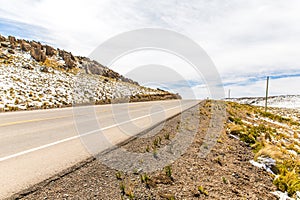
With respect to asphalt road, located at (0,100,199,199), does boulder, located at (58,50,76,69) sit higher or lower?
higher

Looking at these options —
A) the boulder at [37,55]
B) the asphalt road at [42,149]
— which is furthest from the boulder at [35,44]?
the asphalt road at [42,149]

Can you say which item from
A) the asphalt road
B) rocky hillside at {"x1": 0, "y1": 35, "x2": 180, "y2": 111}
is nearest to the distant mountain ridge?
rocky hillside at {"x1": 0, "y1": 35, "x2": 180, "y2": 111}

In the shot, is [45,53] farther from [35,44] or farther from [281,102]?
[281,102]

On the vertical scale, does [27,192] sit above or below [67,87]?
below

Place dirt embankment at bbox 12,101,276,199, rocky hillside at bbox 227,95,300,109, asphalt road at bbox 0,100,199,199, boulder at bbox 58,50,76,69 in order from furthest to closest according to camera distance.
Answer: rocky hillside at bbox 227,95,300,109 < boulder at bbox 58,50,76,69 < asphalt road at bbox 0,100,199,199 < dirt embankment at bbox 12,101,276,199

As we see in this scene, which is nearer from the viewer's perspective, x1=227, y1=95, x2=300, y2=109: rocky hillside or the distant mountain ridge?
the distant mountain ridge

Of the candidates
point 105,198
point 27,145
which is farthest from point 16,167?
point 105,198

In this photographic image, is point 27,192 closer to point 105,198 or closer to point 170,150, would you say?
point 105,198

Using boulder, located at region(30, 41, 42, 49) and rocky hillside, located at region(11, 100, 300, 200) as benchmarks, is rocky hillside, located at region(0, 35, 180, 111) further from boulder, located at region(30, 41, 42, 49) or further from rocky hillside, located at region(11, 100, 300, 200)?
rocky hillside, located at region(11, 100, 300, 200)

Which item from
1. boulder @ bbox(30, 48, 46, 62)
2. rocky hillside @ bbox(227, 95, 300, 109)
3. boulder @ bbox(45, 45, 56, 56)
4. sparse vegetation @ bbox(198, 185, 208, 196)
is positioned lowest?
sparse vegetation @ bbox(198, 185, 208, 196)

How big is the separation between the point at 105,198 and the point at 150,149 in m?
2.84

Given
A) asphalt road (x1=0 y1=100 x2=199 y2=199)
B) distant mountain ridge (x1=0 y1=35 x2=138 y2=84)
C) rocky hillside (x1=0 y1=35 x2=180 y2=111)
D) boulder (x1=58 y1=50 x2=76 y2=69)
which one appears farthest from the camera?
boulder (x1=58 y1=50 x2=76 y2=69)

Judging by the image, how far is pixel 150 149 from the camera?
6.25 meters

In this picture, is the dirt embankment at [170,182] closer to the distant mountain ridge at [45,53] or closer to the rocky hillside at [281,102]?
the distant mountain ridge at [45,53]
